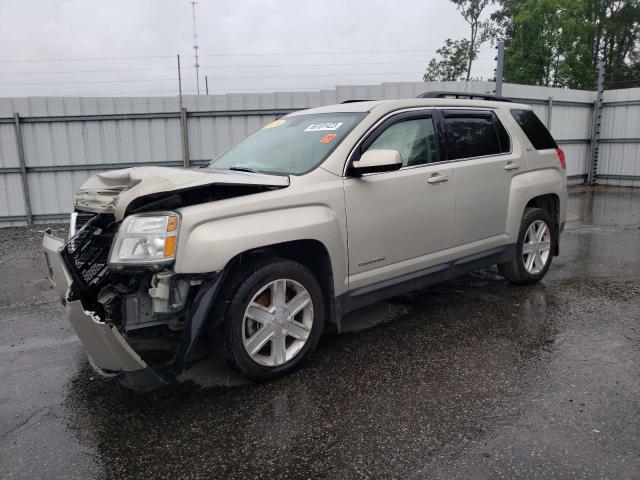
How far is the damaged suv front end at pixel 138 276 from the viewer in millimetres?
Result: 2861

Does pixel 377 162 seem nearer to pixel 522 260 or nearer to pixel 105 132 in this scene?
pixel 522 260

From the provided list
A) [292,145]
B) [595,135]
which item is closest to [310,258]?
[292,145]

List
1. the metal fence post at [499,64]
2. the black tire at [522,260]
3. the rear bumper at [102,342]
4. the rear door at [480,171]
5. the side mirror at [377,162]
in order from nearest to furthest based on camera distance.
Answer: the rear bumper at [102,342]
the side mirror at [377,162]
the rear door at [480,171]
the black tire at [522,260]
the metal fence post at [499,64]

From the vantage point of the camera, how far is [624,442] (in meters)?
2.63

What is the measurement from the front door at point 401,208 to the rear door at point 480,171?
0.17 meters

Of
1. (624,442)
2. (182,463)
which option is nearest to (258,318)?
(182,463)

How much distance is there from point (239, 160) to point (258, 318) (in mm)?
1567

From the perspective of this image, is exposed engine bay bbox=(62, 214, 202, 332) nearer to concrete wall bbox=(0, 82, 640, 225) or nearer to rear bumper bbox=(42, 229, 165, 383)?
rear bumper bbox=(42, 229, 165, 383)

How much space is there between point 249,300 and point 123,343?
767 mm

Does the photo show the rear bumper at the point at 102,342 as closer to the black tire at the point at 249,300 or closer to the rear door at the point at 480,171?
the black tire at the point at 249,300

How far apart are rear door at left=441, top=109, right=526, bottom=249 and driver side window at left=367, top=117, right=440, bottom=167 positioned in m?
0.19

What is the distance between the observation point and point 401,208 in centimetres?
395

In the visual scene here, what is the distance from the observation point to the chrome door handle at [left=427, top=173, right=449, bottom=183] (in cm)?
418

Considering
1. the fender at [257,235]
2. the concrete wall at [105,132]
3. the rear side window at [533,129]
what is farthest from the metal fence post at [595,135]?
the fender at [257,235]
